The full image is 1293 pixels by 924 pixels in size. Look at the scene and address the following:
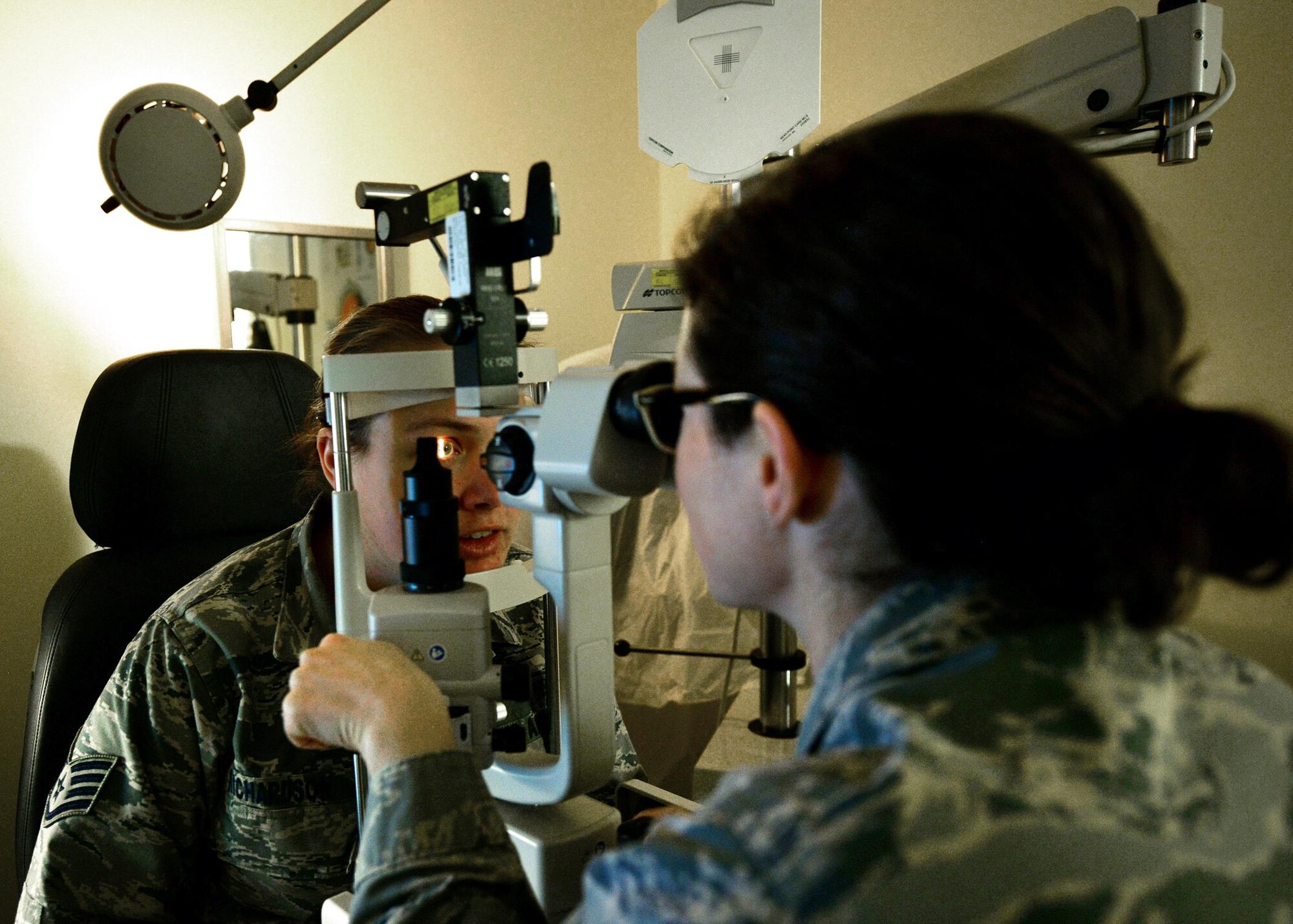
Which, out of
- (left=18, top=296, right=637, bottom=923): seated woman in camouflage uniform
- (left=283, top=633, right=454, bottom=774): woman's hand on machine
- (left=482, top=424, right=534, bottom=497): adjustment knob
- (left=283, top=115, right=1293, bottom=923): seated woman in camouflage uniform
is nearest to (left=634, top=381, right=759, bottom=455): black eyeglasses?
(left=283, top=115, right=1293, bottom=923): seated woman in camouflage uniform

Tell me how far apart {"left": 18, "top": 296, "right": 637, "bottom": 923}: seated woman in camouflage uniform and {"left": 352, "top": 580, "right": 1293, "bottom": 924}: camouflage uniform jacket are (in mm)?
520

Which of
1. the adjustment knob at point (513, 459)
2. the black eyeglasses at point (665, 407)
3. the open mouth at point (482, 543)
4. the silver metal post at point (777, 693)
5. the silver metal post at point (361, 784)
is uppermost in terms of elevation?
the black eyeglasses at point (665, 407)

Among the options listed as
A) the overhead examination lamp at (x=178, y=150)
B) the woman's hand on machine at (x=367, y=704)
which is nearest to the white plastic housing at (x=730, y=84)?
the overhead examination lamp at (x=178, y=150)

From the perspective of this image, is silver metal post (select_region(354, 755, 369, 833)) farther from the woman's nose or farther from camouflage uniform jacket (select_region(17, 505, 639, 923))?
the woman's nose

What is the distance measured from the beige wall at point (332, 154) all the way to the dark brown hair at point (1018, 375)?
96 cm

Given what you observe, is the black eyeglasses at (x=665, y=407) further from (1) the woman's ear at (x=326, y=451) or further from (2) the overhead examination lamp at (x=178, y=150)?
(2) the overhead examination lamp at (x=178, y=150)

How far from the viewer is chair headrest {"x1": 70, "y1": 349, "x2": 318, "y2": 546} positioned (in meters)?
1.35

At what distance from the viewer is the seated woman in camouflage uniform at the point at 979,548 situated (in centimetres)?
38

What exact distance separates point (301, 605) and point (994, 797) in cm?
89

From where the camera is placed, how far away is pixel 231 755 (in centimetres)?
102

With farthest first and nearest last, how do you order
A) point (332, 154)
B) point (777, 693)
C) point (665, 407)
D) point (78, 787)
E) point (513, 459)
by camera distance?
point (332, 154)
point (777, 693)
point (78, 787)
point (513, 459)
point (665, 407)

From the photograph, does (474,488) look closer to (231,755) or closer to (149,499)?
(231,755)

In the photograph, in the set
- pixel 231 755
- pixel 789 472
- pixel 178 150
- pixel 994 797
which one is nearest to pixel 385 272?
pixel 178 150

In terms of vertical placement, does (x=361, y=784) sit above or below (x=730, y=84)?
below
